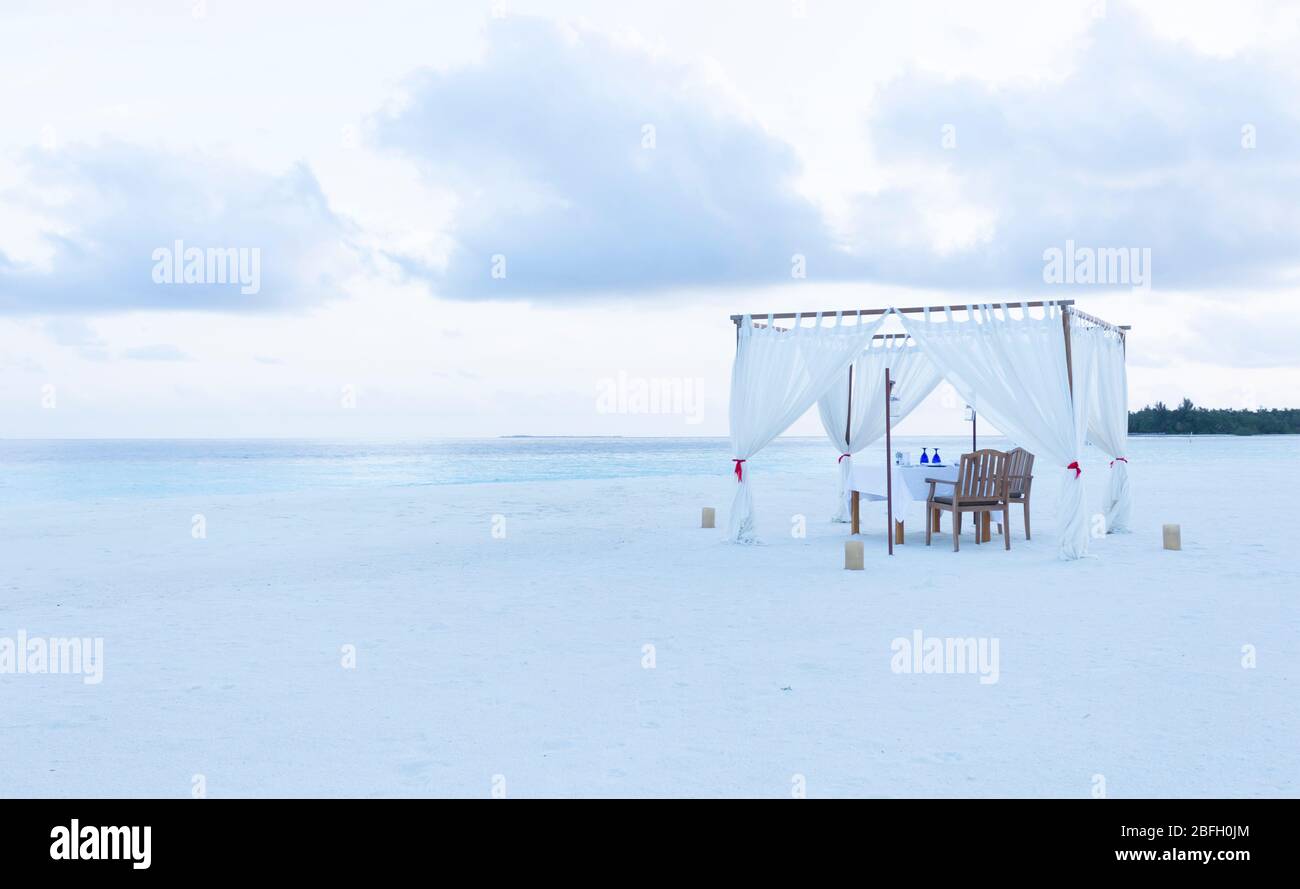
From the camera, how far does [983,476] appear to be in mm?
8125

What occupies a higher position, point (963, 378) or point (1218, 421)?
point (1218, 421)

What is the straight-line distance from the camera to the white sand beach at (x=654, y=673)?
112 inches

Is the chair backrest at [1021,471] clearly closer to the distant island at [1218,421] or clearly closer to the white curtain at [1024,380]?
the white curtain at [1024,380]

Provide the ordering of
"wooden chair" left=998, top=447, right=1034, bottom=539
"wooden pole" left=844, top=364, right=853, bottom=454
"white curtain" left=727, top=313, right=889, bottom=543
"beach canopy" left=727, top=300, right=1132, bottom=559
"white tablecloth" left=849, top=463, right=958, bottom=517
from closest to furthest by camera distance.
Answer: "beach canopy" left=727, top=300, right=1132, bottom=559 → "white curtain" left=727, top=313, right=889, bottom=543 → "white tablecloth" left=849, top=463, right=958, bottom=517 → "wooden chair" left=998, top=447, right=1034, bottom=539 → "wooden pole" left=844, top=364, right=853, bottom=454

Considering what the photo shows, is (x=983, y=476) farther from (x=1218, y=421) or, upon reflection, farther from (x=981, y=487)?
(x=1218, y=421)

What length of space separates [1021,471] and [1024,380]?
158cm

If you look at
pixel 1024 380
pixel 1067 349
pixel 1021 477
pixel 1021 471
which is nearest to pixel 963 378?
pixel 1024 380

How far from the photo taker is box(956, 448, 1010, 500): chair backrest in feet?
26.3

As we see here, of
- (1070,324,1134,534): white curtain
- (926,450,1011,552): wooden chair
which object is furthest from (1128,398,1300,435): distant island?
(926,450,1011,552): wooden chair

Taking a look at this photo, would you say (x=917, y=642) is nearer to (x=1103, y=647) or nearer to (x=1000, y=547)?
A: (x=1103, y=647)

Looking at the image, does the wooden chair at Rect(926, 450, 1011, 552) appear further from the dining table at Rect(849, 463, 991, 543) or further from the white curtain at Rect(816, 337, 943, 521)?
the white curtain at Rect(816, 337, 943, 521)

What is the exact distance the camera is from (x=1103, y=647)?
14.5 ft

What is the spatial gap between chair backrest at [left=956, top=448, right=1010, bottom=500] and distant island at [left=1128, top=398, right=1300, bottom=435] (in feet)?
194
